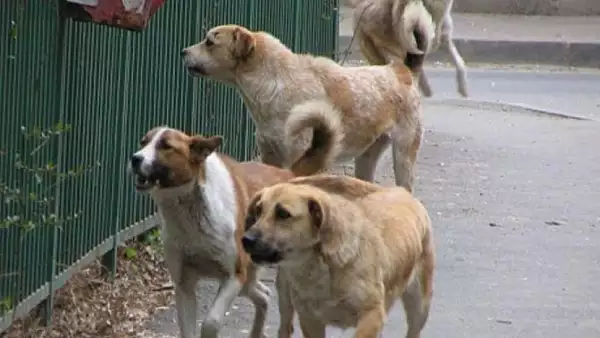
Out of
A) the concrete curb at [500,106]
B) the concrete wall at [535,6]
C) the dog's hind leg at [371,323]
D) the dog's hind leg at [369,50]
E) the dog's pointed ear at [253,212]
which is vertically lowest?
the concrete wall at [535,6]

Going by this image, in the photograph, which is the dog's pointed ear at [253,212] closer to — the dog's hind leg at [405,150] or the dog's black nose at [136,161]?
the dog's black nose at [136,161]

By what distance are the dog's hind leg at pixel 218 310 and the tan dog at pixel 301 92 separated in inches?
46.5

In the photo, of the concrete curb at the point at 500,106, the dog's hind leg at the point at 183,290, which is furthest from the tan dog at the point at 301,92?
the concrete curb at the point at 500,106

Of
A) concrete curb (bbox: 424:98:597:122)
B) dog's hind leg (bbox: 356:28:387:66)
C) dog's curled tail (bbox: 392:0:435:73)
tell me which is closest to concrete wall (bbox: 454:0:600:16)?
concrete curb (bbox: 424:98:597:122)

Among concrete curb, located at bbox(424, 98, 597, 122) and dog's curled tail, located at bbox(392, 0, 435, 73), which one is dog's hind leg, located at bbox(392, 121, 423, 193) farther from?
concrete curb, located at bbox(424, 98, 597, 122)

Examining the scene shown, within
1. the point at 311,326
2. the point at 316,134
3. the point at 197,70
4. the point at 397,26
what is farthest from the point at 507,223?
the point at 311,326

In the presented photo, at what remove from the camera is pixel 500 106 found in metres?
16.9

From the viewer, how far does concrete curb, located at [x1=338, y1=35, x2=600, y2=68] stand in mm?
22625

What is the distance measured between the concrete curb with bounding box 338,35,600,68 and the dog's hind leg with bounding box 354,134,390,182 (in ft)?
40.1

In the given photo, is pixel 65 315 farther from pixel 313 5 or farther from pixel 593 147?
pixel 593 147

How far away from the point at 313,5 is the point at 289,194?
7.95m

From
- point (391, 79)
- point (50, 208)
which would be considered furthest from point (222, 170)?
point (391, 79)

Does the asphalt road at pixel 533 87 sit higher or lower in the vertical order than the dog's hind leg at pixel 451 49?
lower

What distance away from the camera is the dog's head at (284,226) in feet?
19.2
